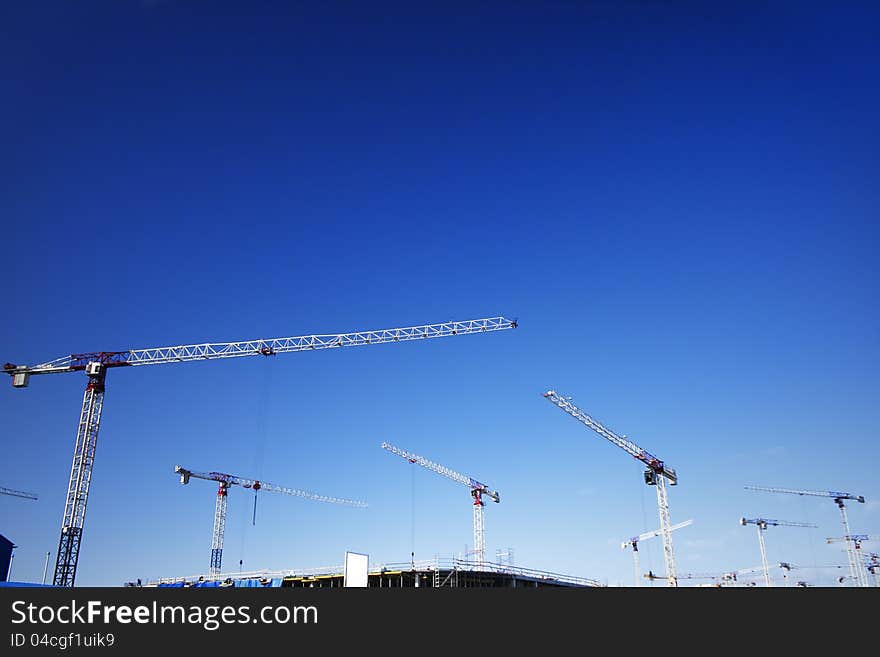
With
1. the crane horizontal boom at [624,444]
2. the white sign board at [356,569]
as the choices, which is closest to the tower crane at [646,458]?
the crane horizontal boom at [624,444]

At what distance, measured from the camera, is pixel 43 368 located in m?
79.1

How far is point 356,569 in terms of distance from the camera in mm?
39469

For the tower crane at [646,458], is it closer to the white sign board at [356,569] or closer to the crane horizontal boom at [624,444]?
the crane horizontal boom at [624,444]

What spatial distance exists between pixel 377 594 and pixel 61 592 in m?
11.7

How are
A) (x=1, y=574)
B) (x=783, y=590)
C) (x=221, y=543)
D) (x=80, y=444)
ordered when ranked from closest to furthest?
(x=783, y=590), (x=1, y=574), (x=80, y=444), (x=221, y=543)

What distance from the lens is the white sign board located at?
3866cm

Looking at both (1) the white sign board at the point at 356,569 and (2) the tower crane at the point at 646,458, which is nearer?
(1) the white sign board at the point at 356,569

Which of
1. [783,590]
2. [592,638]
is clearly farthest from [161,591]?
[783,590]

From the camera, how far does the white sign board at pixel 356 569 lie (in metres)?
38.7

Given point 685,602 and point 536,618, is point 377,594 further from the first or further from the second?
point 685,602

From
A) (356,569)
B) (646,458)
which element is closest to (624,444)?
(646,458)

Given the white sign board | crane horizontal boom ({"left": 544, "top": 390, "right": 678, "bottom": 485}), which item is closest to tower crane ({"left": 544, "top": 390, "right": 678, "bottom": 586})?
crane horizontal boom ({"left": 544, "top": 390, "right": 678, "bottom": 485})

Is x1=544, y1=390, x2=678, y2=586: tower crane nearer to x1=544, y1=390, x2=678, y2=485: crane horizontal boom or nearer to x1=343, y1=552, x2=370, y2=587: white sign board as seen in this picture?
x1=544, y1=390, x2=678, y2=485: crane horizontal boom

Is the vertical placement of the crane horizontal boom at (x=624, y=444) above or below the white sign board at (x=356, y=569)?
above
